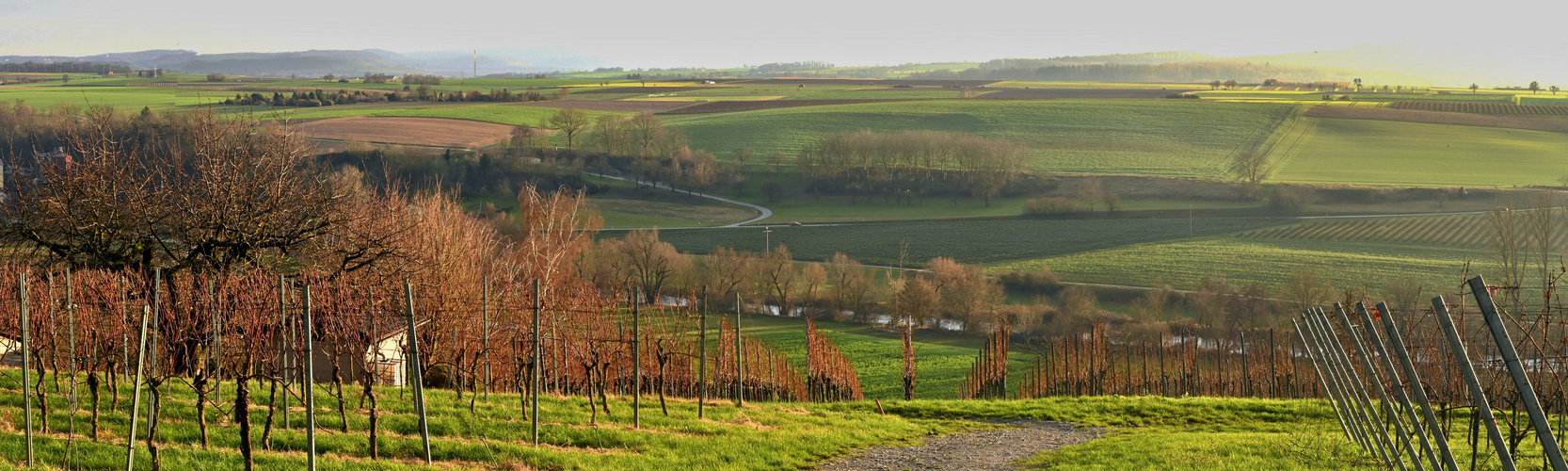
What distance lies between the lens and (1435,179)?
3474 inches

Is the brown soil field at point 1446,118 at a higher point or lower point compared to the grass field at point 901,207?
higher

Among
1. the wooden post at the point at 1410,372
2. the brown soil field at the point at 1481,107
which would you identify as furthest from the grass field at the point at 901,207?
the wooden post at the point at 1410,372

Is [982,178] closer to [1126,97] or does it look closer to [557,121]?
[557,121]

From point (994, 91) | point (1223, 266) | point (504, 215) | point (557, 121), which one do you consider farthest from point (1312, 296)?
point (994, 91)

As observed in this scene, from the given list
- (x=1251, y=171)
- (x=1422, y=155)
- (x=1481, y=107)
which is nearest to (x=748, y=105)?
(x=1251, y=171)

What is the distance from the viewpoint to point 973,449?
15266 mm

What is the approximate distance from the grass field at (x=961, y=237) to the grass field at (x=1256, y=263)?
2502mm

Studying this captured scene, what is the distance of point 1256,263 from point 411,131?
243 ft

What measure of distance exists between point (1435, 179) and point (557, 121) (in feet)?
266

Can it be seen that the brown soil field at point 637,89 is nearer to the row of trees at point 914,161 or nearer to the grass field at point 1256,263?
the row of trees at point 914,161

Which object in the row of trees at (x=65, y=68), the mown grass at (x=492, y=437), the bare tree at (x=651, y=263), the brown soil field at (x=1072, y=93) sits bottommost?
the bare tree at (x=651, y=263)

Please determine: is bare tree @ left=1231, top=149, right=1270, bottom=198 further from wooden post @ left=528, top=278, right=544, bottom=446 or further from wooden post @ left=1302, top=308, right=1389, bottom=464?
wooden post @ left=528, top=278, right=544, bottom=446

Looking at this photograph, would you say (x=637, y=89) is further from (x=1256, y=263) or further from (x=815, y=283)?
(x=1256, y=263)

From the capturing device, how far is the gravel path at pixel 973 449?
Answer: 13.8m
